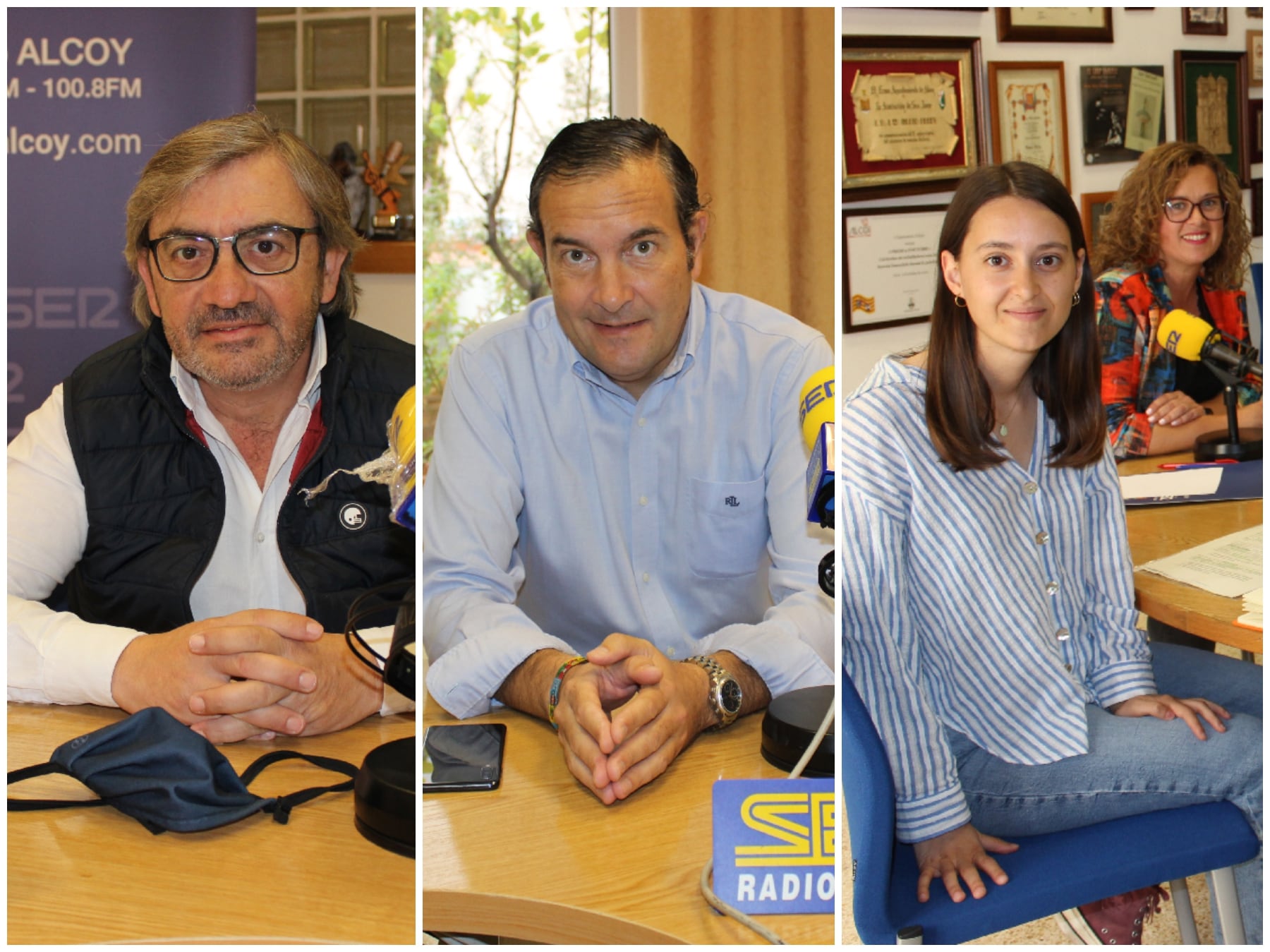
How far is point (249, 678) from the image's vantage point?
1.19 meters

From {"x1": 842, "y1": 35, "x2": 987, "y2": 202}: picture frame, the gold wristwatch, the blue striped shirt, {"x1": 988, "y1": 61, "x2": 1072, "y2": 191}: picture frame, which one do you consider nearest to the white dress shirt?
the gold wristwatch

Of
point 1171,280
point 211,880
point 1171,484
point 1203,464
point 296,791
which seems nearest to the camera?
point 211,880

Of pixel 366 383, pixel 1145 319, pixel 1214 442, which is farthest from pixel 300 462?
pixel 1214 442

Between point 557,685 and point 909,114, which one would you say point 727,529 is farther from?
point 909,114

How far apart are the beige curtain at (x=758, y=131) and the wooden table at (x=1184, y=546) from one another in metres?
0.68

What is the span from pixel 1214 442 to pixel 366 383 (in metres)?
1.22

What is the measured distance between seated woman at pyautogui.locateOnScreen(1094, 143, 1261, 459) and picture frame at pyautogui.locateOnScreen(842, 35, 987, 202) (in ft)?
0.81

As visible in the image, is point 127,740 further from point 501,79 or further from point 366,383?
point 501,79

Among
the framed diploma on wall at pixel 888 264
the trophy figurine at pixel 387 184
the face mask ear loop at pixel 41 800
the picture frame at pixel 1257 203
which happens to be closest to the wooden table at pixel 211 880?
the face mask ear loop at pixel 41 800

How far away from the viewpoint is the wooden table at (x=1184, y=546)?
138 centimetres

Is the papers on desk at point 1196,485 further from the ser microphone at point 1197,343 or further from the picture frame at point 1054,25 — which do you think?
the picture frame at point 1054,25

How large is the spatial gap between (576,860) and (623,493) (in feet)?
1.65

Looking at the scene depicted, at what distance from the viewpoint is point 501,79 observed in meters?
1.06

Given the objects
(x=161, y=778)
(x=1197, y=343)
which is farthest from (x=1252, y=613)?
(x=161, y=778)
